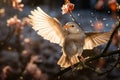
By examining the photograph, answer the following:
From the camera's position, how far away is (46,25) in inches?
62.8

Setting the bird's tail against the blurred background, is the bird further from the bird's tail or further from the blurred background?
the blurred background

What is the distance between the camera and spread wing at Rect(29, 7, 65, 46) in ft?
5.07

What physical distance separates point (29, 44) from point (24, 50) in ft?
0.22

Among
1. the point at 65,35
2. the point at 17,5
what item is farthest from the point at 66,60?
the point at 17,5

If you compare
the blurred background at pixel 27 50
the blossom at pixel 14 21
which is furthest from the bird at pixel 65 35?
the blossom at pixel 14 21

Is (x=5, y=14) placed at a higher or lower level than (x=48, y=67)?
higher

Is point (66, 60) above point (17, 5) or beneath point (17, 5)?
beneath

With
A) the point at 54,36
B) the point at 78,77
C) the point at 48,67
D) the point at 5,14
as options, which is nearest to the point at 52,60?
the point at 48,67

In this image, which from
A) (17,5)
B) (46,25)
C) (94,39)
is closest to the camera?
(46,25)

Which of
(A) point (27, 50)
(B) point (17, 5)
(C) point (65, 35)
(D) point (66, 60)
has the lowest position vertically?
(A) point (27, 50)

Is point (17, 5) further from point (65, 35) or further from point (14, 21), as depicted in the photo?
point (65, 35)

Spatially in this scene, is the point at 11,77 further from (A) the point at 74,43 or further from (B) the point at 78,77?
(A) the point at 74,43

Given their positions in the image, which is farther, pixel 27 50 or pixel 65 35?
pixel 27 50

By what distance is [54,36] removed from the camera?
164 cm
